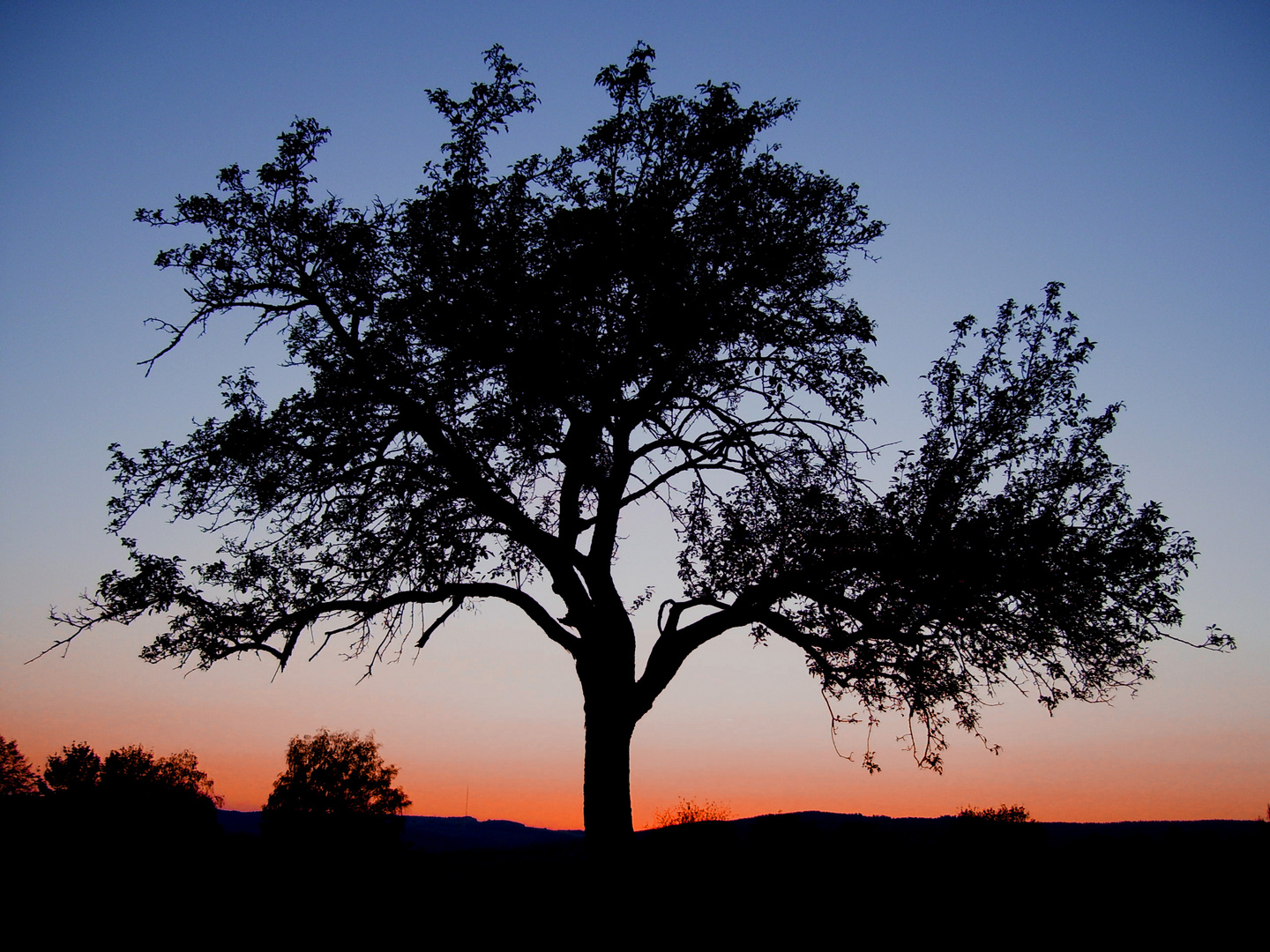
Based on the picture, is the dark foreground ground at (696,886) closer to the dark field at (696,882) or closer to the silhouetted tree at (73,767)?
the dark field at (696,882)

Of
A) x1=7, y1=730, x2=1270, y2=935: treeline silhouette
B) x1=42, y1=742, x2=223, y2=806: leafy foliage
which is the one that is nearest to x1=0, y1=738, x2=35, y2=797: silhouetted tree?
x1=42, y1=742, x2=223, y2=806: leafy foliage

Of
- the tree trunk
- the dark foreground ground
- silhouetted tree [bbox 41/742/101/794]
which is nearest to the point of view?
the dark foreground ground

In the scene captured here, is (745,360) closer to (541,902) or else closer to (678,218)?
(678,218)

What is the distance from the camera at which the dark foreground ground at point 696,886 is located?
9539 millimetres

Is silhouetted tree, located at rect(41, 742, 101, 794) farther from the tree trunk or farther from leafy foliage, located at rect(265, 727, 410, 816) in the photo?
the tree trunk

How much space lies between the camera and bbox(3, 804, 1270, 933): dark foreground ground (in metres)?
9.54

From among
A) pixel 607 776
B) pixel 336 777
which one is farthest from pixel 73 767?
pixel 607 776

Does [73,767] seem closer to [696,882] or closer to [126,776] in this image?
[126,776]

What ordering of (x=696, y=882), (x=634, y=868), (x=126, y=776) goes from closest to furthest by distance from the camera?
(x=696, y=882) < (x=634, y=868) < (x=126, y=776)

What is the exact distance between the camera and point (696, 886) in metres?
10.8

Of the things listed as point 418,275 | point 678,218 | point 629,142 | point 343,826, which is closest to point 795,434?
point 678,218

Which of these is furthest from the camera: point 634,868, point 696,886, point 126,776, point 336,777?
point 336,777

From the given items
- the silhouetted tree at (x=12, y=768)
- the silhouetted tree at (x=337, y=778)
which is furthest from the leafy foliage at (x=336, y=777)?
the silhouetted tree at (x=12, y=768)

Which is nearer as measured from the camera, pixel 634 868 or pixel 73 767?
pixel 634 868
